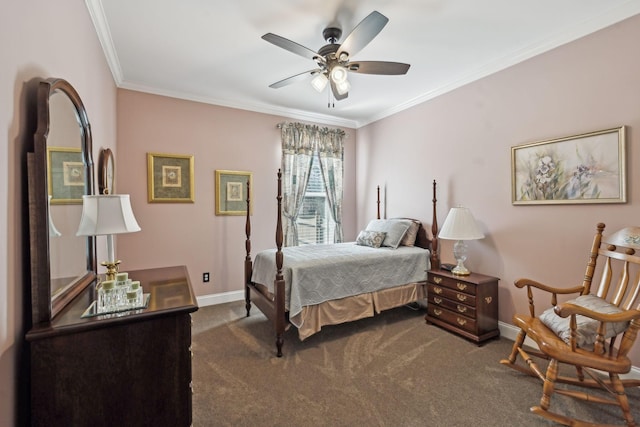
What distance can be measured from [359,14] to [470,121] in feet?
5.79

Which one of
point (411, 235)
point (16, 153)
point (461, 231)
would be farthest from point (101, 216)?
point (411, 235)

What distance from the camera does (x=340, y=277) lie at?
9.56ft

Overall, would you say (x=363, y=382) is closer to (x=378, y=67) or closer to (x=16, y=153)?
(x=16, y=153)

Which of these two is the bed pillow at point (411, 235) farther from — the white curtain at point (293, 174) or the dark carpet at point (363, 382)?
the white curtain at point (293, 174)

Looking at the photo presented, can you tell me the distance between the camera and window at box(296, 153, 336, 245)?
4.57 metres

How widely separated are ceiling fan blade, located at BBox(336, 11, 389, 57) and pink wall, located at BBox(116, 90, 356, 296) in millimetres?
2197

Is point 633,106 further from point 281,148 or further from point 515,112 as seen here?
point 281,148

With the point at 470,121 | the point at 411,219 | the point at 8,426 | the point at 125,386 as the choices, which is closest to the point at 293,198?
the point at 411,219

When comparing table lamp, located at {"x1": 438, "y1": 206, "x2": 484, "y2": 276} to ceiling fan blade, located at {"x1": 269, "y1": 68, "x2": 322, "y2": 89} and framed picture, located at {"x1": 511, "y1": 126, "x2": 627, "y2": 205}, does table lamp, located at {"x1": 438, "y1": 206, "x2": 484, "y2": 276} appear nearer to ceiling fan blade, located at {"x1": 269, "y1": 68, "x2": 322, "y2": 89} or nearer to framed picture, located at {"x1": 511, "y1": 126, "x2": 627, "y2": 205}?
framed picture, located at {"x1": 511, "y1": 126, "x2": 627, "y2": 205}

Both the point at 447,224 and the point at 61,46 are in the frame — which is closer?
the point at 61,46

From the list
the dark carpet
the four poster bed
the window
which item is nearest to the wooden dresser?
the dark carpet

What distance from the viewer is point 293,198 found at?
434 cm

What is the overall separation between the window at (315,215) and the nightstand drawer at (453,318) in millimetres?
2058

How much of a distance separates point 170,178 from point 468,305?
3624 mm
